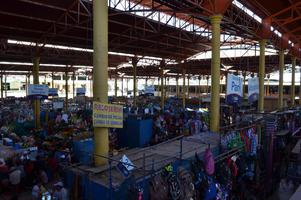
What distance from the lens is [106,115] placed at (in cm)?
674

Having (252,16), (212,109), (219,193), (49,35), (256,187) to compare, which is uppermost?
(252,16)

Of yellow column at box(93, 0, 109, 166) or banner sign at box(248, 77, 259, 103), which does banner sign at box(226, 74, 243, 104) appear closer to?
banner sign at box(248, 77, 259, 103)

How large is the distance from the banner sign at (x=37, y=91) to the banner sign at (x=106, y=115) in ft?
37.3

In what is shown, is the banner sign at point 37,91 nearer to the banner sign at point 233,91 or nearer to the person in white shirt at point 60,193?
the person in white shirt at point 60,193

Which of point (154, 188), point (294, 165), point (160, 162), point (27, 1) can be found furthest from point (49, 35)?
point (294, 165)

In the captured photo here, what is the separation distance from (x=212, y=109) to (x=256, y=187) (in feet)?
14.6

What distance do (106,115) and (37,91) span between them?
11.6 m

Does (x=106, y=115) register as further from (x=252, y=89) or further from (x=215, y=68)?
(x=215, y=68)

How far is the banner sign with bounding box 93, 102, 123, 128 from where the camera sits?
6564 millimetres

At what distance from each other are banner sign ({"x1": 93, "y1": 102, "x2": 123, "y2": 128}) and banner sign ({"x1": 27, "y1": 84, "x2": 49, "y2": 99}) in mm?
11369

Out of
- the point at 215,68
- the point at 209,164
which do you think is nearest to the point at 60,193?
the point at 209,164

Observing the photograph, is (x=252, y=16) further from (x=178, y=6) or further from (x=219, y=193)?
(x=219, y=193)

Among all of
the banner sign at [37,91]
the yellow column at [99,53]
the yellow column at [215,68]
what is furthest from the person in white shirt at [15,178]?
the yellow column at [215,68]

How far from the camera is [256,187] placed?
8.55 meters
